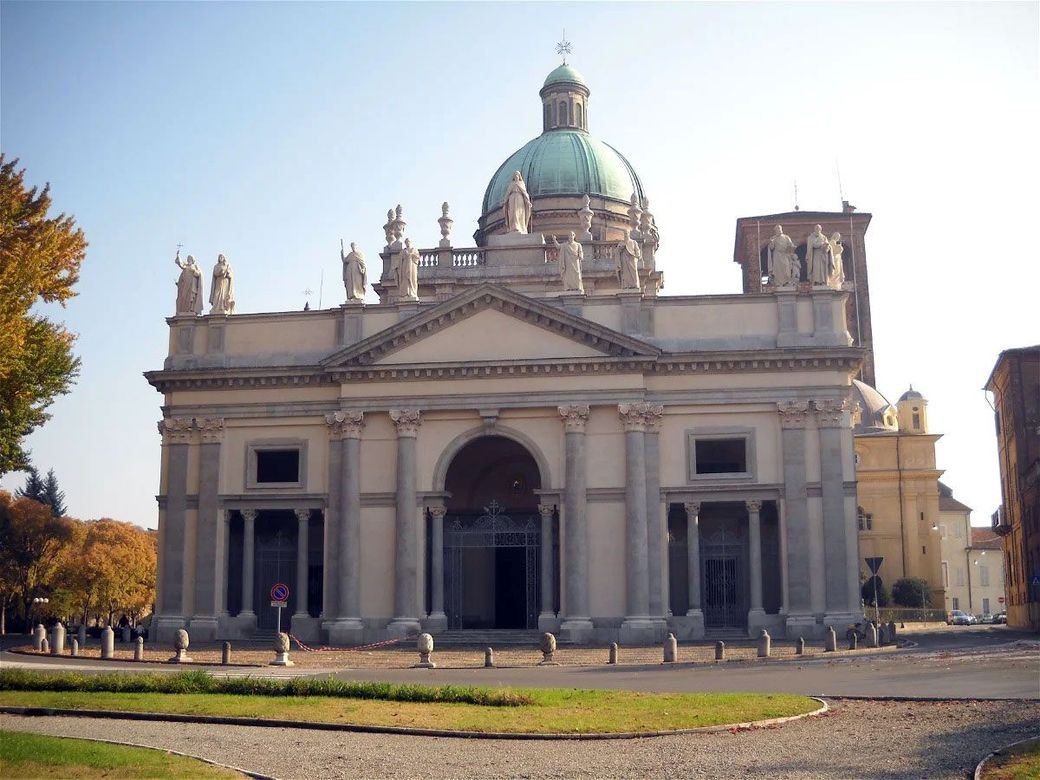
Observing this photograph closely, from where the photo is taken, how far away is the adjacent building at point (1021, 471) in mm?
55469

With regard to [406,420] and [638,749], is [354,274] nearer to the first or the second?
[406,420]

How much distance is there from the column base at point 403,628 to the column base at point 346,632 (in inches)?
44.2


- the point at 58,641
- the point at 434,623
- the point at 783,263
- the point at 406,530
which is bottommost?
the point at 58,641

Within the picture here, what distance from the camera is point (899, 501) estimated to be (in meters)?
83.1

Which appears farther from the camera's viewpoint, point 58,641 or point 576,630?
point 576,630

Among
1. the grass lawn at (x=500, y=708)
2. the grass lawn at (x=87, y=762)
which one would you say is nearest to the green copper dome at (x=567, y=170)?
the grass lawn at (x=500, y=708)

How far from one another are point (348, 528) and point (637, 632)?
10930mm

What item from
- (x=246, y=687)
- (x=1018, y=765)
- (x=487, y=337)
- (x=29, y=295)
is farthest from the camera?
(x=487, y=337)

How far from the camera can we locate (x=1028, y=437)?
59.1 metres

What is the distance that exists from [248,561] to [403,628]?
692cm

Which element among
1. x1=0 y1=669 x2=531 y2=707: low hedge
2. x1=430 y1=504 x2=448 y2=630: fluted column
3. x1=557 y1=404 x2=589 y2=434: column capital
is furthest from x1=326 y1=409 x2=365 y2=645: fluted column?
x1=0 y1=669 x2=531 y2=707: low hedge

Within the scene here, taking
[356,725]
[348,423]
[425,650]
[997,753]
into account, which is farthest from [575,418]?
[997,753]

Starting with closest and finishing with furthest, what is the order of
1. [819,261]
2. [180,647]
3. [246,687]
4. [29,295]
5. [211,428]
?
1. [246,687]
2. [29,295]
3. [180,647]
4. [819,261]
5. [211,428]

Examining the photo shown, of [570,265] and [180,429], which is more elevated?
[570,265]
